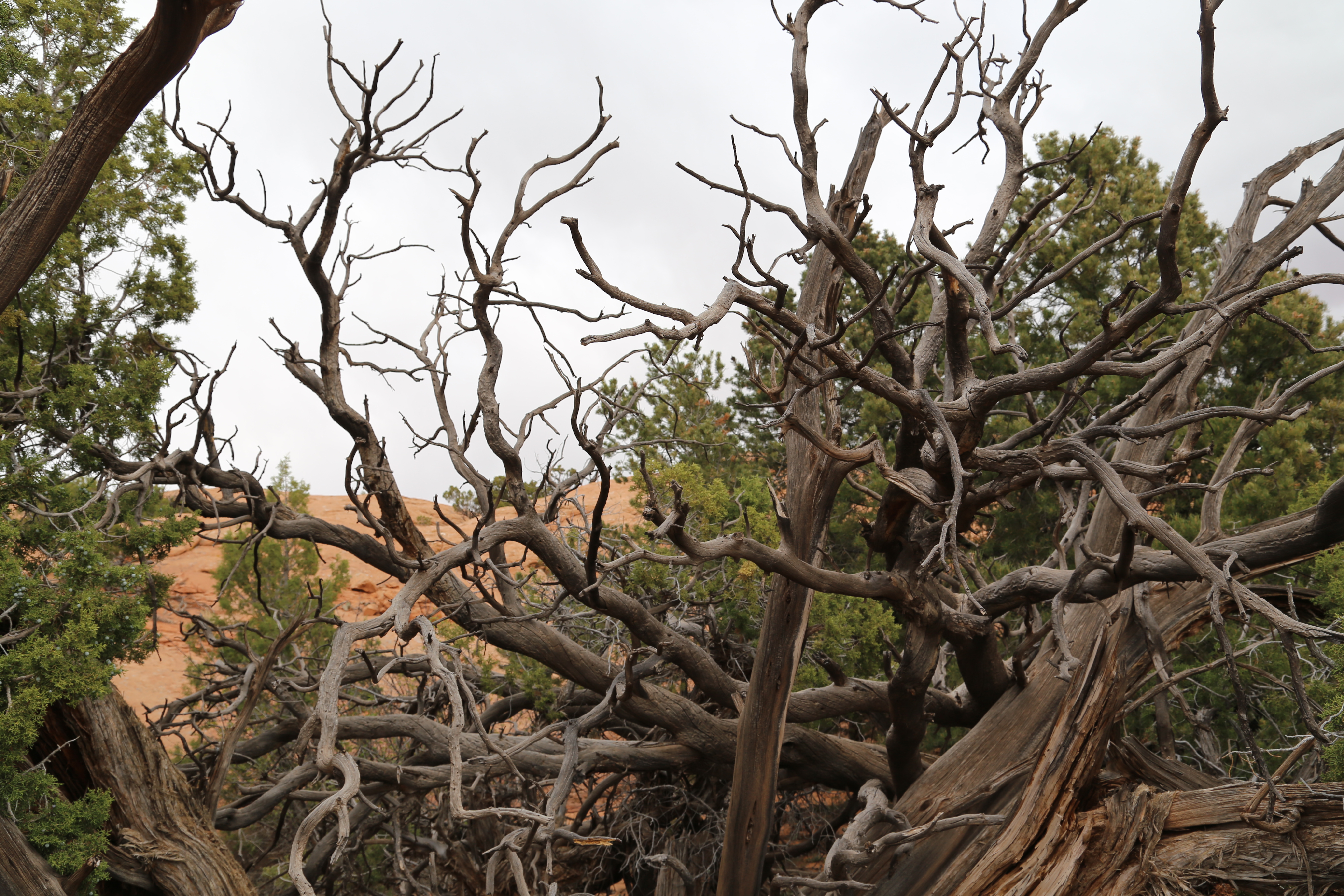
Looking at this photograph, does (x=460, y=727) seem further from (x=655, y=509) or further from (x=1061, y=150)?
(x=1061, y=150)

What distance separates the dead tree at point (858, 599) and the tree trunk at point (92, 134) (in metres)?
1.30

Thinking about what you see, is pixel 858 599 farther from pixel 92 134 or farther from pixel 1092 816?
pixel 92 134

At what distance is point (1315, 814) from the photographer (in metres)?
5.19

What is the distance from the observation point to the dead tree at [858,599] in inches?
169

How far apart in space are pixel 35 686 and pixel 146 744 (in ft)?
3.26

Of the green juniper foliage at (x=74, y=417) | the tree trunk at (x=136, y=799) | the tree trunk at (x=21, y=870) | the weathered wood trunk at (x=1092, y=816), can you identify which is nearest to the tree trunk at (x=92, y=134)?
the green juniper foliage at (x=74, y=417)

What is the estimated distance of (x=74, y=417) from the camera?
18.0 ft

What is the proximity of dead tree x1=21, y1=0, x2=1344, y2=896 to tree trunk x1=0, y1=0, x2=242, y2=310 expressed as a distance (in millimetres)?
1304

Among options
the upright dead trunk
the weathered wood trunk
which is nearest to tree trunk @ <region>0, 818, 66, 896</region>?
the upright dead trunk

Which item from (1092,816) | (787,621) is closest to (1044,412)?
(1092,816)

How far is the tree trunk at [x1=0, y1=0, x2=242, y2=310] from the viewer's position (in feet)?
11.5

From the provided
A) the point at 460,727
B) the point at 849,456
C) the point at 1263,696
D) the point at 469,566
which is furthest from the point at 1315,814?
the point at 469,566

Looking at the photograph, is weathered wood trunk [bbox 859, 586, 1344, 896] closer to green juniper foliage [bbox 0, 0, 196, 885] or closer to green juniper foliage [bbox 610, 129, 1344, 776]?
green juniper foliage [bbox 610, 129, 1344, 776]

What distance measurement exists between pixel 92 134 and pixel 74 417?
2372mm
